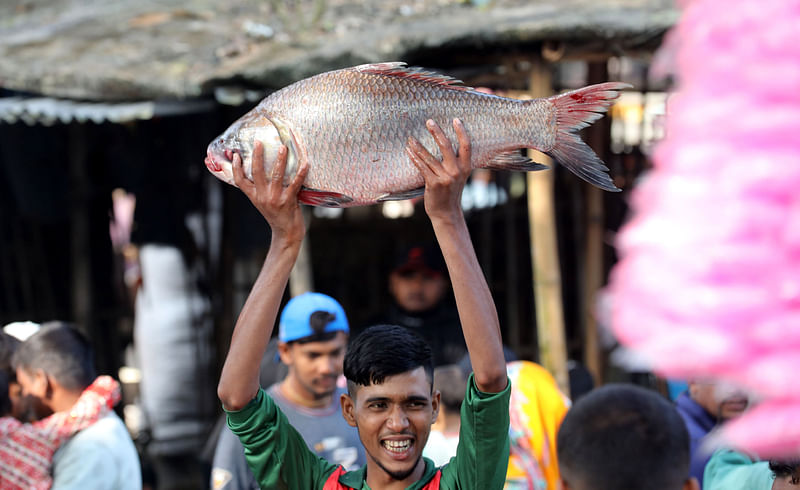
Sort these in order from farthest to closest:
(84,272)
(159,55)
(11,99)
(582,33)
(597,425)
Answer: (84,272) → (159,55) → (11,99) → (582,33) → (597,425)

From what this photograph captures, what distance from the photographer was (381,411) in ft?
7.11

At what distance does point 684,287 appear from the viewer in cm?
74

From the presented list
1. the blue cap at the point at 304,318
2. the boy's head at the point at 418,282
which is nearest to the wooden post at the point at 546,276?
the boy's head at the point at 418,282

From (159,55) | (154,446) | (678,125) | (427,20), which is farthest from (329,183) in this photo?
(154,446)

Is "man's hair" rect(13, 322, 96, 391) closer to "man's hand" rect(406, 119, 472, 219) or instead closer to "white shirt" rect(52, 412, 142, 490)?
"white shirt" rect(52, 412, 142, 490)

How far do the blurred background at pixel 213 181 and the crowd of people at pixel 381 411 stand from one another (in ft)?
5.09

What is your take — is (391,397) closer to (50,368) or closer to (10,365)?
(50,368)

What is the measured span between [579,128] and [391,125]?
352 millimetres

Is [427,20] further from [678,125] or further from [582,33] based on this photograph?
[678,125]

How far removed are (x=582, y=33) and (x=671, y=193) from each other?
3.80m

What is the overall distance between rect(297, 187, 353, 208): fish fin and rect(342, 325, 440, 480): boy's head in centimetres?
58

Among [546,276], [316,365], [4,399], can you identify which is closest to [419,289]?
[546,276]

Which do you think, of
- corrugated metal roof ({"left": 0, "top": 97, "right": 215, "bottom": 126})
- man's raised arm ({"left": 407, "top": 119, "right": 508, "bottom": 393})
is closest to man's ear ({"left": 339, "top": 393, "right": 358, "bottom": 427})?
man's raised arm ({"left": 407, "top": 119, "right": 508, "bottom": 393})

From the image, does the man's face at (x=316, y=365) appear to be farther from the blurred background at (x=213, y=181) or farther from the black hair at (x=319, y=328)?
the blurred background at (x=213, y=181)
